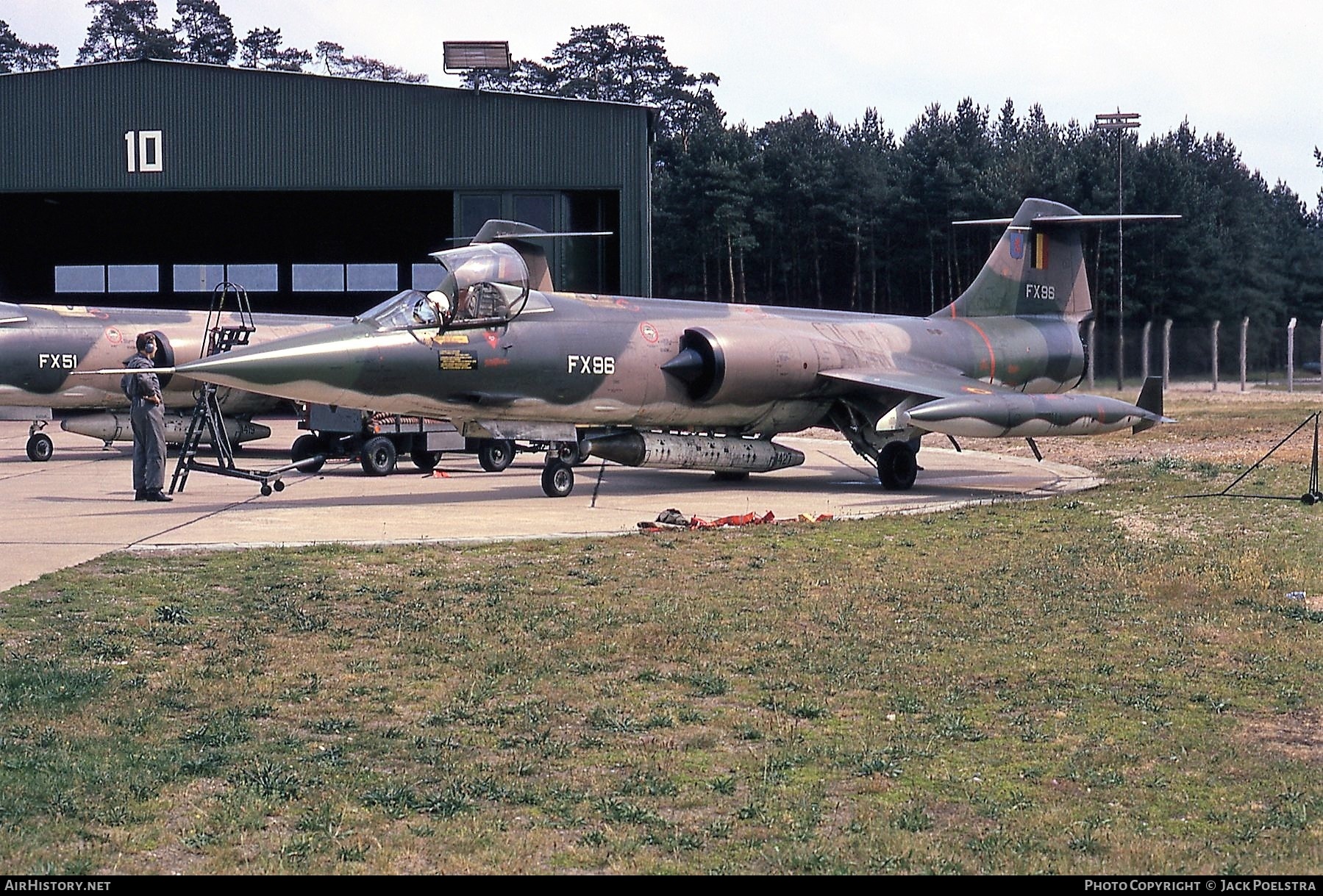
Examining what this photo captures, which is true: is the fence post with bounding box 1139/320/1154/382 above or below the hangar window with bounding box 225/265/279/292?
below

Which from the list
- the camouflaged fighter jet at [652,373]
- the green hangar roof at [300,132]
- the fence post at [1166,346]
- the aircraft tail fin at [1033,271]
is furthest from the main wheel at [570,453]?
the green hangar roof at [300,132]

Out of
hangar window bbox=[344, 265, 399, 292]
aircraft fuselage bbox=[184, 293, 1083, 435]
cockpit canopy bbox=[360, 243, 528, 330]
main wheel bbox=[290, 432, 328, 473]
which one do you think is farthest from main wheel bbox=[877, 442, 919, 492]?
hangar window bbox=[344, 265, 399, 292]

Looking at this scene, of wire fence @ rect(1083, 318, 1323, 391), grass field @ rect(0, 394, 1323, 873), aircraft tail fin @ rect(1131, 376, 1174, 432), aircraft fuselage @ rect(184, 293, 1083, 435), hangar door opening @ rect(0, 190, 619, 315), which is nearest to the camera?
grass field @ rect(0, 394, 1323, 873)

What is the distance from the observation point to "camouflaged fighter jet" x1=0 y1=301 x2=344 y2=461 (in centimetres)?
2181

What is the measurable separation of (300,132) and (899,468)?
20.5m

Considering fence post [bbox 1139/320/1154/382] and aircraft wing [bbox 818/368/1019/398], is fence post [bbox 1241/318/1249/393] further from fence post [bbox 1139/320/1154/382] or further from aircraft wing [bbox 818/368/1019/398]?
aircraft wing [bbox 818/368/1019/398]

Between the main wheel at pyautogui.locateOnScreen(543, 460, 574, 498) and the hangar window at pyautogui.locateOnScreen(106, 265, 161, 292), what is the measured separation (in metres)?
27.9

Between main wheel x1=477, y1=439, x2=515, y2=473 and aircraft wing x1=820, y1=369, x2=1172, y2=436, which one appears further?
main wheel x1=477, y1=439, x2=515, y2=473

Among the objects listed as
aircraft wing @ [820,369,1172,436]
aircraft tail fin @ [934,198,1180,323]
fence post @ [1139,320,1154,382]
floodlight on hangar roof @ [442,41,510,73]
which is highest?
floodlight on hangar roof @ [442,41,510,73]

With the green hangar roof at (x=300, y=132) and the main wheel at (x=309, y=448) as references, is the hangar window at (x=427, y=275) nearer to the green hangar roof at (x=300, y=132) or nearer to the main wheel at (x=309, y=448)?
the green hangar roof at (x=300, y=132)

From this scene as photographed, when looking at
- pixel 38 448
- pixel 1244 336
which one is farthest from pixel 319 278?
pixel 1244 336

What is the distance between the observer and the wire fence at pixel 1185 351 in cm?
2683

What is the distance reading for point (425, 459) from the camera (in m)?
20.6

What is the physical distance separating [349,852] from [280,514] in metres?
10.3
